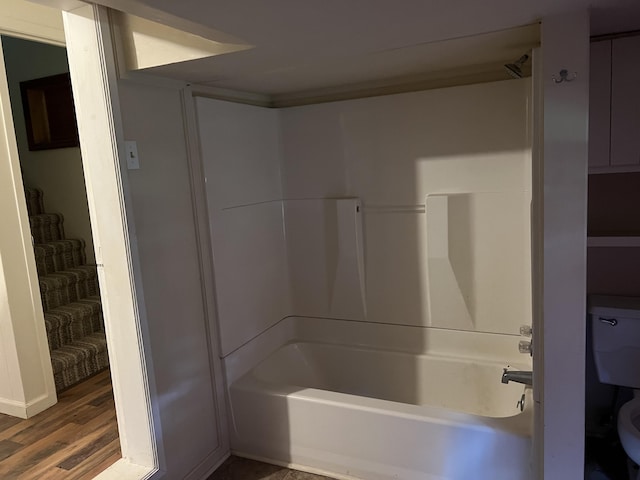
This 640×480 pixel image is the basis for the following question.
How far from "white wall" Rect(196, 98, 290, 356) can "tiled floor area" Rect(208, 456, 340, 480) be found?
533 millimetres

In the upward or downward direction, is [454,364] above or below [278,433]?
above

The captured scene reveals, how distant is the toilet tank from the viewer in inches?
76.2

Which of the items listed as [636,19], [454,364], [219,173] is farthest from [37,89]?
[636,19]

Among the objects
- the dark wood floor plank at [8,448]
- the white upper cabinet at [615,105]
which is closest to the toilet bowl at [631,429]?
the white upper cabinet at [615,105]

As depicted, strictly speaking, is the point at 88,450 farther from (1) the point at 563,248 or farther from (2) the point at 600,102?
(2) the point at 600,102

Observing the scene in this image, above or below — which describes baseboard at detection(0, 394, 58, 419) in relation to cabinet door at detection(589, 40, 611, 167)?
below

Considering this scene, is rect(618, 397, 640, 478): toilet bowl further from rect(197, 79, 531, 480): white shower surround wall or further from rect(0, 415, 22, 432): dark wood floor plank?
rect(0, 415, 22, 432): dark wood floor plank

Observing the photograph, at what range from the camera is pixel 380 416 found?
2004mm

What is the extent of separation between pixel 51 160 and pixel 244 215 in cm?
236

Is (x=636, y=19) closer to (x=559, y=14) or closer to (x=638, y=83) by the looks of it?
(x=638, y=83)

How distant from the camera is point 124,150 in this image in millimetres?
1799

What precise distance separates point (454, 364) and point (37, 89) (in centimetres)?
377

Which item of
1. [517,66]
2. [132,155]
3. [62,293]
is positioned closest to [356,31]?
[517,66]

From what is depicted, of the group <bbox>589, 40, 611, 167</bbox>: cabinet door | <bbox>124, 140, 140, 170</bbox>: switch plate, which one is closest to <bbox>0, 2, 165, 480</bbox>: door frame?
<bbox>124, 140, 140, 170</bbox>: switch plate
